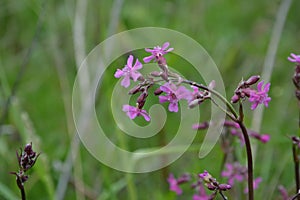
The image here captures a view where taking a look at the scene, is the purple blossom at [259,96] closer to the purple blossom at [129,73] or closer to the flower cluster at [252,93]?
the flower cluster at [252,93]

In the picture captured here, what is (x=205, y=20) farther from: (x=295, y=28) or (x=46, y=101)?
(x=46, y=101)

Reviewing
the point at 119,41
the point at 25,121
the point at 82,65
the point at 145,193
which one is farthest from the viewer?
the point at 119,41

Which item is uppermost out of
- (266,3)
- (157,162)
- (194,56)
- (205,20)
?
(266,3)

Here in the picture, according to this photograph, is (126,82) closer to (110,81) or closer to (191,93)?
(191,93)

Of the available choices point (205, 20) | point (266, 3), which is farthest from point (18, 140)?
point (266, 3)

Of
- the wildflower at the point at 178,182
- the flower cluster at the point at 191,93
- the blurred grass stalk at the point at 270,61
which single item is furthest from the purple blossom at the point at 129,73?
the blurred grass stalk at the point at 270,61

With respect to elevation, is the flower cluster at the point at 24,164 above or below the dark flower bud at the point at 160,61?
below

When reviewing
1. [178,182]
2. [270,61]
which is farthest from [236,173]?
[270,61]

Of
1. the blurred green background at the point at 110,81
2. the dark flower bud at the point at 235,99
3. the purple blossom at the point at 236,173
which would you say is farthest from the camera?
the blurred green background at the point at 110,81
